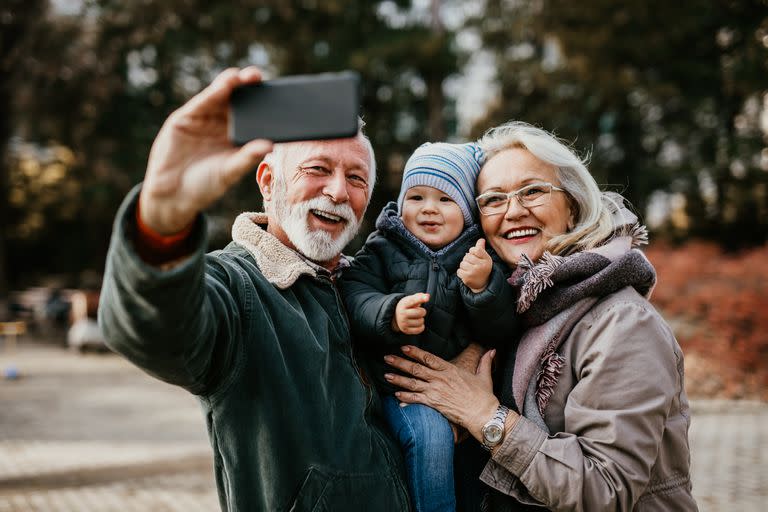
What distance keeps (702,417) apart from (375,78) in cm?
1257

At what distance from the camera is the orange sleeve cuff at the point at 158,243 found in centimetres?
143

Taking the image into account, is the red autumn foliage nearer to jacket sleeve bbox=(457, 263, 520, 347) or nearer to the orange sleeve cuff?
jacket sleeve bbox=(457, 263, 520, 347)

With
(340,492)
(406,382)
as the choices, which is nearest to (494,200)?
(406,382)

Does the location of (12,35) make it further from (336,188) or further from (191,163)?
(191,163)

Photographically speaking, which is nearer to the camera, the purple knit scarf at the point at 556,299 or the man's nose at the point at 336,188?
the purple knit scarf at the point at 556,299

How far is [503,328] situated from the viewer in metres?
2.32

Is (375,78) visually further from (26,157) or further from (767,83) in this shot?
(26,157)

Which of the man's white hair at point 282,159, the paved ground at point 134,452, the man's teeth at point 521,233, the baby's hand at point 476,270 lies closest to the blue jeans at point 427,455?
the baby's hand at point 476,270

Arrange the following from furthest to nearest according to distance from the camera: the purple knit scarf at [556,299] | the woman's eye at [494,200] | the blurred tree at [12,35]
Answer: the blurred tree at [12,35]
the woman's eye at [494,200]
the purple knit scarf at [556,299]

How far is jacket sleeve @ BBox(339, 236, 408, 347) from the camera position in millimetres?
2217

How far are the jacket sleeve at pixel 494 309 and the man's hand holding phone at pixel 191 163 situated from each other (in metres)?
1.08

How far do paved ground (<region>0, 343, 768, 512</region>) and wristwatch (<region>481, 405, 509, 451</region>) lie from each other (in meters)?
4.77

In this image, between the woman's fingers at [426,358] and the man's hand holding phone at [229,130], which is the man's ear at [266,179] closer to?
the woman's fingers at [426,358]

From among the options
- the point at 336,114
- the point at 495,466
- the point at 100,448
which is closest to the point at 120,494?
the point at 100,448
